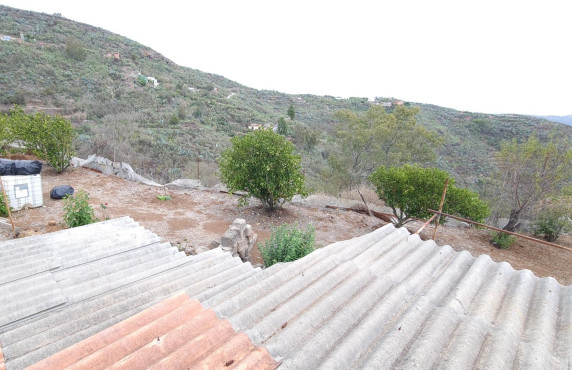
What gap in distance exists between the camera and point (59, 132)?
11219 millimetres

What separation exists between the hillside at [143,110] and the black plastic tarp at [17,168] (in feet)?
18.7

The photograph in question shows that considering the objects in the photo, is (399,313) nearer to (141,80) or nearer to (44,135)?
(44,135)

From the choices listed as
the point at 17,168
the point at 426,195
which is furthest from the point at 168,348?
the point at 17,168

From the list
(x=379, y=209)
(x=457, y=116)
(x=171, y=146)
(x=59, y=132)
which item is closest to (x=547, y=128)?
(x=457, y=116)

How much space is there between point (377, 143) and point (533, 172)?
688 centimetres

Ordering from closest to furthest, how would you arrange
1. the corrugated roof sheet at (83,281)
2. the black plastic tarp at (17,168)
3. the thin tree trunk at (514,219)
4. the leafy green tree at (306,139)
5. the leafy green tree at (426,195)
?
the corrugated roof sheet at (83,281) → the leafy green tree at (426,195) → the black plastic tarp at (17,168) → the thin tree trunk at (514,219) → the leafy green tree at (306,139)

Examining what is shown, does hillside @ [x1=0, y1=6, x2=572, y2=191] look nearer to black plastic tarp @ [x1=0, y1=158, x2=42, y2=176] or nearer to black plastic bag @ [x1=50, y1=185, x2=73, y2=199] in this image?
black plastic bag @ [x1=50, y1=185, x2=73, y2=199]

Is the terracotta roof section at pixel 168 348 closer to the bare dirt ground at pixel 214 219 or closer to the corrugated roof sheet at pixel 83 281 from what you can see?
the corrugated roof sheet at pixel 83 281

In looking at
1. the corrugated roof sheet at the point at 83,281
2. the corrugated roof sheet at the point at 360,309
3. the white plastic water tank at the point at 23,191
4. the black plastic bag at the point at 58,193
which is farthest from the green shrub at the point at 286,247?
the black plastic bag at the point at 58,193

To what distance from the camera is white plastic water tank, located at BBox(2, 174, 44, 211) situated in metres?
7.80

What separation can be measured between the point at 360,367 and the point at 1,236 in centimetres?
758

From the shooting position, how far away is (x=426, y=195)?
8039 mm

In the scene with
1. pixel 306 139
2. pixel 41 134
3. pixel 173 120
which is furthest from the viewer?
pixel 306 139

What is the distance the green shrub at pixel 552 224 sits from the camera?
29.7 ft
